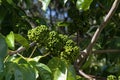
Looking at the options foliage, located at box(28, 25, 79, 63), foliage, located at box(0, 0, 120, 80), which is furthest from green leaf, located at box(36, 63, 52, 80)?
foliage, located at box(28, 25, 79, 63)

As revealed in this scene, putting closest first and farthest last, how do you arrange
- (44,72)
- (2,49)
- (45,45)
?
1. (2,49)
2. (44,72)
3. (45,45)

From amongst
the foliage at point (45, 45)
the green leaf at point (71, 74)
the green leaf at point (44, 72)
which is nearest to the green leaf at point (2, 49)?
the foliage at point (45, 45)

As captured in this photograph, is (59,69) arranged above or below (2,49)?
below

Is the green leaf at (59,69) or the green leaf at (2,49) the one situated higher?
the green leaf at (2,49)

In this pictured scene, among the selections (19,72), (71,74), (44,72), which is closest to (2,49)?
(19,72)

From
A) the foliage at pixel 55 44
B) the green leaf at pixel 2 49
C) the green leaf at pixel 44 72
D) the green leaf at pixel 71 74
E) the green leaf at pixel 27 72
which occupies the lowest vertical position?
the green leaf at pixel 71 74

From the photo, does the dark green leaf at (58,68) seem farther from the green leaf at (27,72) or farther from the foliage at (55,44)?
the green leaf at (27,72)

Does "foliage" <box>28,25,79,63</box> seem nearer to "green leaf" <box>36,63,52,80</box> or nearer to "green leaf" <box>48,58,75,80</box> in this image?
"green leaf" <box>48,58,75,80</box>

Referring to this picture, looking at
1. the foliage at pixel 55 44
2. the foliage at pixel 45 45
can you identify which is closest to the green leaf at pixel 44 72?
the foliage at pixel 45 45

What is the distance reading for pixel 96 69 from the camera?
296cm

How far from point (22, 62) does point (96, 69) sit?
1.34 m

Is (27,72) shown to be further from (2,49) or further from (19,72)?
(2,49)

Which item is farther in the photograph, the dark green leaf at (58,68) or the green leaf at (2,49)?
the dark green leaf at (58,68)

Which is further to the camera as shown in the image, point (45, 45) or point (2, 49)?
point (45, 45)
